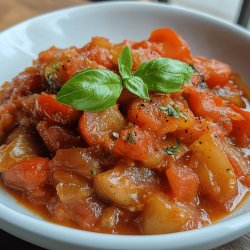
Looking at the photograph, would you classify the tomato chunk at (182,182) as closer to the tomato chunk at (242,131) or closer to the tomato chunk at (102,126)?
the tomato chunk at (102,126)

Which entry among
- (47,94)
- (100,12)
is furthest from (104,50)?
(100,12)

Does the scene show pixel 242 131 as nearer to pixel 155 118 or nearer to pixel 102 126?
pixel 155 118

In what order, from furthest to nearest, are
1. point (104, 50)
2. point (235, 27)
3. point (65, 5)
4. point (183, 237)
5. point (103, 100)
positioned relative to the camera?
1. point (65, 5)
2. point (235, 27)
3. point (104, 50)
4. point (103, 100)
5. point (183, 237)

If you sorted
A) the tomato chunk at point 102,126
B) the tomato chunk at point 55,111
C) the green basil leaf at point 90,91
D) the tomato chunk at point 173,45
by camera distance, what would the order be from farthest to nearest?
the tomato chunk at point 173,45
the tomato chunk at point 55,111
the tomato chunk at point 102,126
the green basil leaf at point 90,91

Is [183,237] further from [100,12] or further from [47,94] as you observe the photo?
[100,12]

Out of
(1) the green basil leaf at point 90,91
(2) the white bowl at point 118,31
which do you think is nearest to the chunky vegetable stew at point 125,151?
(1) the green basil leaf at point 90,91

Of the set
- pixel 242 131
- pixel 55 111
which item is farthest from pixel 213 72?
pixel 55 111
